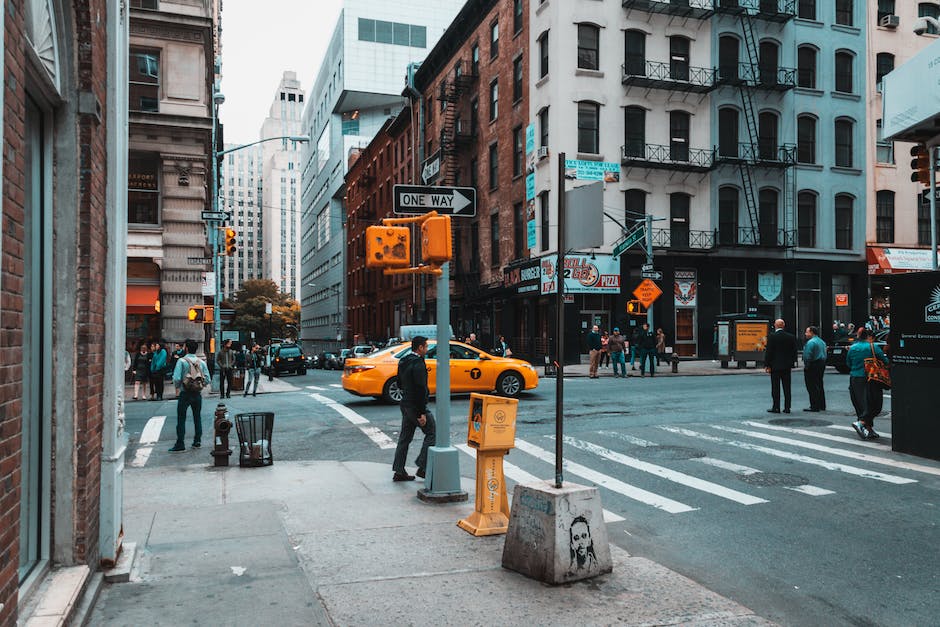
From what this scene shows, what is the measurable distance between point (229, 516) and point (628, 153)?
2920 cm

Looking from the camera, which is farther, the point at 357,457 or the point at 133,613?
the point at 357,457

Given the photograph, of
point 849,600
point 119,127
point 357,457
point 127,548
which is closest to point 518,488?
point 849,600

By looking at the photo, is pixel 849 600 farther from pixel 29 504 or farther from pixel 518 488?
pixel 29 504

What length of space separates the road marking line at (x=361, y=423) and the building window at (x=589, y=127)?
61.0ft

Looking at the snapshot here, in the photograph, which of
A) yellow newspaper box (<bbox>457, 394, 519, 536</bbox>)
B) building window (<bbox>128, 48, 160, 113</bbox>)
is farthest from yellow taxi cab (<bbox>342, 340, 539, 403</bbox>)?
building window (<bbox>128, 48, 160, 113</bbox>)

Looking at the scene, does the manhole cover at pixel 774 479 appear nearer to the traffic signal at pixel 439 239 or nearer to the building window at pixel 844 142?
the traffic signal at pixel 439 239

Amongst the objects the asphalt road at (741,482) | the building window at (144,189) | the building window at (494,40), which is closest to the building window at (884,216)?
the building window at (494,40)

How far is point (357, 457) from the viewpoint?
11.7 meters

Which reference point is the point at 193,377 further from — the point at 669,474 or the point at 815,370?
the point at 815,370

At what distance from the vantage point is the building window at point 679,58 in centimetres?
3462

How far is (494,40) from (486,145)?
17.6 feet

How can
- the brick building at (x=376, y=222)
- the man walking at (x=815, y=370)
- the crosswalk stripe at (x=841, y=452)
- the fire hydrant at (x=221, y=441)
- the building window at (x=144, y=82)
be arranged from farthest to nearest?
1. the brick building at (x=376, y=222)
2. the building window at (x=144, y=82)
3. the man walking at (x=815, y=370)
4. the fire hydrant at (x=221, y=441)
5. the crosswalk stripe at (x=841, y=452)

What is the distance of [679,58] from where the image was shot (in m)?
34.8

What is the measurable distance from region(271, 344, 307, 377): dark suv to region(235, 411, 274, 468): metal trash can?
96.4 feet
